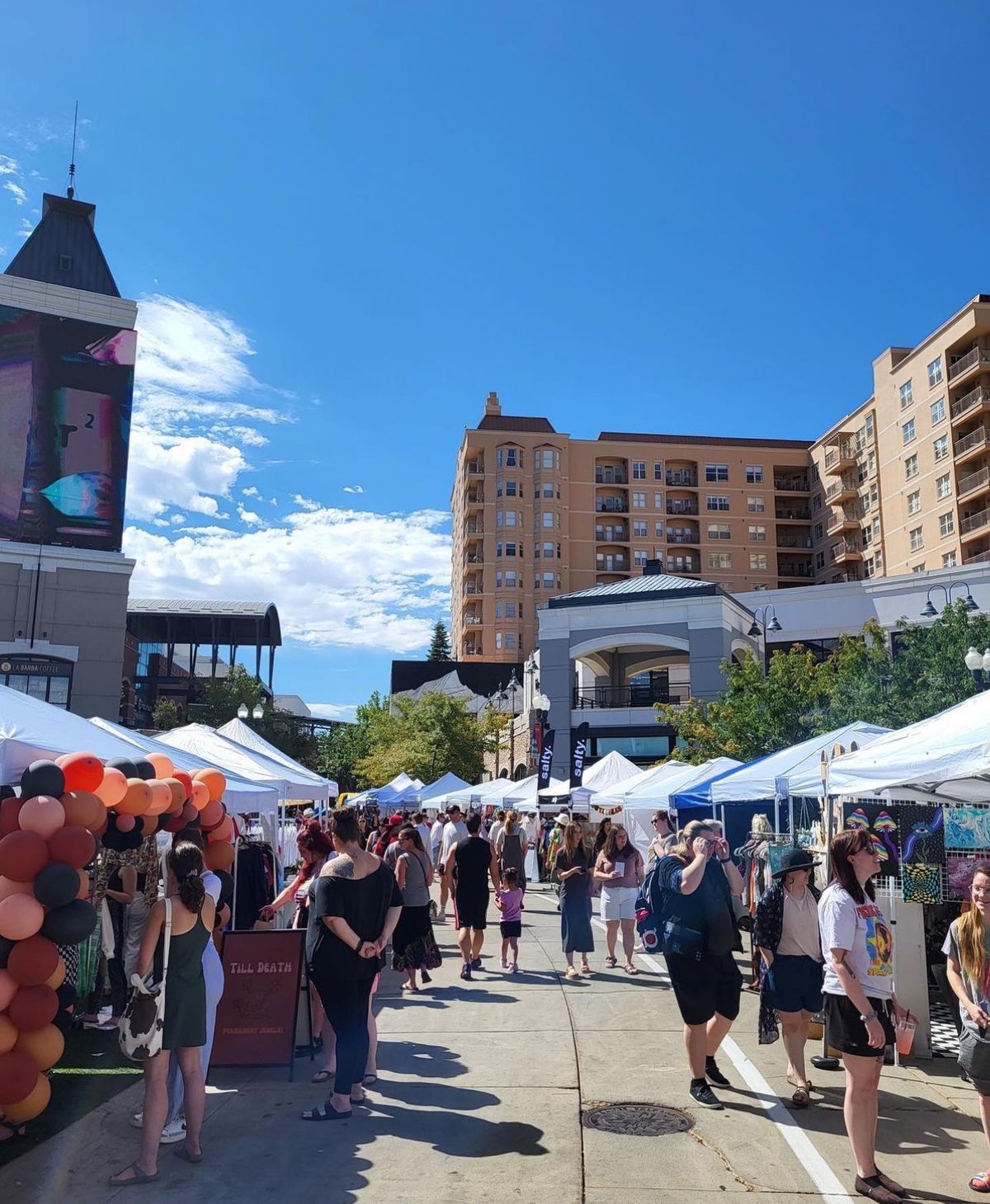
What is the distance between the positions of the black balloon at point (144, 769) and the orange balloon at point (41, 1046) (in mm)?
2338

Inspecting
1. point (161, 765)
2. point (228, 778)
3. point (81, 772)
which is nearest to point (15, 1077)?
point (81, 772)

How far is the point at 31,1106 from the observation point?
19.0 ft

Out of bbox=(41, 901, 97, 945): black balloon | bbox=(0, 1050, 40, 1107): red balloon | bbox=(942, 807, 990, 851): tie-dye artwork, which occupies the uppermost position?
bbox=(942, 807, 990, 851): tie-dye artwork

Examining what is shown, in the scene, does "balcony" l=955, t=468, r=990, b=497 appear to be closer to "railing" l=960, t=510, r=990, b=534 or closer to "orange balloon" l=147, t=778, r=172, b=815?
"railing" l=960, t=510, r=990, b=534

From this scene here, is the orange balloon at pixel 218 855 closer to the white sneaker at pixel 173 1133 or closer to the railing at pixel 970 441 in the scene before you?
the white sneaker at pixel 173 1133

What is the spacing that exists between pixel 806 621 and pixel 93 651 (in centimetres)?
3684

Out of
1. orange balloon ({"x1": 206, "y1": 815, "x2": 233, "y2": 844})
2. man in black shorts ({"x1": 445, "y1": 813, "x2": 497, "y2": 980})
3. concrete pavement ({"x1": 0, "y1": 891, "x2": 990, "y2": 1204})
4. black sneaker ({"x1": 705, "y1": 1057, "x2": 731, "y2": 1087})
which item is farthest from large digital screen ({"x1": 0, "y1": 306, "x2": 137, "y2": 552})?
black sneaker ({"x1": 705, "y1": 1057, "x2": 731, "y2": 1087})

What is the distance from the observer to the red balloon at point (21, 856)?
5855 mm

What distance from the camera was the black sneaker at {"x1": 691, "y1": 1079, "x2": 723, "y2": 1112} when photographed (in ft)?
21.9

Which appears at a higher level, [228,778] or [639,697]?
[639,697]

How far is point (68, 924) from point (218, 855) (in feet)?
11.5

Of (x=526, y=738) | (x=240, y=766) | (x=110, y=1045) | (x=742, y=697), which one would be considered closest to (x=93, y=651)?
(x=526, y=738)

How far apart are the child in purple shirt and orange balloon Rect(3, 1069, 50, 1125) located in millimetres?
7213

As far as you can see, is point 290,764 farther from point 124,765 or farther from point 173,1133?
point 173,1133
